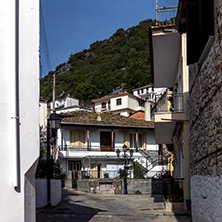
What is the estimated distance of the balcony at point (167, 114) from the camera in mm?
12781

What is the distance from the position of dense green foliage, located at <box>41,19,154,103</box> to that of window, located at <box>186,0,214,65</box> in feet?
230

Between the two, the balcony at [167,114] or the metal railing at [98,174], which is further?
the metal railing at [98,174]

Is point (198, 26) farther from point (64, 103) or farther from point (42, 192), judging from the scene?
point (64, 103)

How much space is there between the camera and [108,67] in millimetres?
95312

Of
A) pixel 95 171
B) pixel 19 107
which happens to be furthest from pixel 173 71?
pixel 95 171

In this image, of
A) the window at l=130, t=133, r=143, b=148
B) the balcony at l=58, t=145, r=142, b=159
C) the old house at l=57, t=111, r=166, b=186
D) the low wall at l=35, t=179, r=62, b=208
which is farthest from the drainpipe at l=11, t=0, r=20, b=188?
the window at l=130, t=133, r=143, b=148

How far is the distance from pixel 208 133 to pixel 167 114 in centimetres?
564

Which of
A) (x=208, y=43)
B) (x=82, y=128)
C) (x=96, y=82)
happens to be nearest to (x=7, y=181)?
(x=208, y=43)

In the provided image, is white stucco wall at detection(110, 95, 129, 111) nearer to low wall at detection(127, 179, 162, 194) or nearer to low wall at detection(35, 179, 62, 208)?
low wall at detection(127, 179, 162, 194)

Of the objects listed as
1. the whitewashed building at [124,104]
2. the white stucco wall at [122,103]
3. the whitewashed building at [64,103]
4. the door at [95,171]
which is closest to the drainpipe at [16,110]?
the door at [95,171]

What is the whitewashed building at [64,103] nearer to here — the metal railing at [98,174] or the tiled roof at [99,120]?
Answer: the tiled roof at [99,120]

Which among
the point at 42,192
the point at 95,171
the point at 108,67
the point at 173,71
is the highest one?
the point at 108,67

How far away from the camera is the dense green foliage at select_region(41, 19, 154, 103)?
79.9m

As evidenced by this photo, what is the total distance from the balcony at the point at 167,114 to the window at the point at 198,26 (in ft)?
15.5
